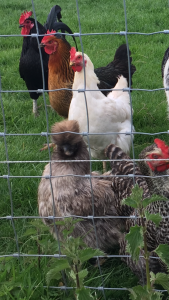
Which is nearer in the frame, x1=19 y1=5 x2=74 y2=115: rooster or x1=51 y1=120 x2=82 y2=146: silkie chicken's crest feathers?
x1=51 y1=120 x2=82 y2=146: silkie chicken's crest feathers

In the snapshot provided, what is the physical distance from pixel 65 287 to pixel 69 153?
2.75ft

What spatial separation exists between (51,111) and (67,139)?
254 cm

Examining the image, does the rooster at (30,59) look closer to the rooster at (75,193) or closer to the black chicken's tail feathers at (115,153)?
the black chicken's tail feathers at (115,153)

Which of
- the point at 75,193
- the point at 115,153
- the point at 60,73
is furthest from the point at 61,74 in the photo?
the point at 75,193

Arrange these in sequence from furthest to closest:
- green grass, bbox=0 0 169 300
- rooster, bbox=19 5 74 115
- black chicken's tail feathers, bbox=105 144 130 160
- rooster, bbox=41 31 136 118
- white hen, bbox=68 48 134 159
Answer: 1. rooster, bbox=19 5 74 115
2. rooster, bbox=41 31 136 118
3. white hen, bbox=68 48 134 159
4. black chicken's tail feathers, bbox=105 144 130 160
5. green grass, bbox=0 0 169 300

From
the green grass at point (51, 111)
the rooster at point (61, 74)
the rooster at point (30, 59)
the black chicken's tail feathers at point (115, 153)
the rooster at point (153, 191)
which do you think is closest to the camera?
the rooster at point (153, 191)

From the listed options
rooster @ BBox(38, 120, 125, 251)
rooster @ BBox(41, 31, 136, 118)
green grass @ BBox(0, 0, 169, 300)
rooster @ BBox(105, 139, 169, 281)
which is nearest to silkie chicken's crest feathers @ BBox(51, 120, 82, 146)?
rooster @ BBox(38, 120, 125, 251)

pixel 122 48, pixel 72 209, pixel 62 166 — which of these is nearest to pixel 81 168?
pixel 62 166

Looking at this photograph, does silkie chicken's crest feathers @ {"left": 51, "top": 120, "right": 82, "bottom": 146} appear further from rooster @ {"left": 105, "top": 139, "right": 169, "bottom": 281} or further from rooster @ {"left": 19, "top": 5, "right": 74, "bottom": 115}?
rooster @ {"left": 19, "top": 5, "right": 74, "bottom": 115}

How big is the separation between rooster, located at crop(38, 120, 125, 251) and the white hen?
766mm

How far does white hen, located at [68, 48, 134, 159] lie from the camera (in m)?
3.29

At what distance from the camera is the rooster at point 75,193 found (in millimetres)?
2416

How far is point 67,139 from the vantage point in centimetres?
245

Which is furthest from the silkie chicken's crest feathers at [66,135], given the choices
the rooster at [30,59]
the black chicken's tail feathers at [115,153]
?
the rooster at [30,59]
